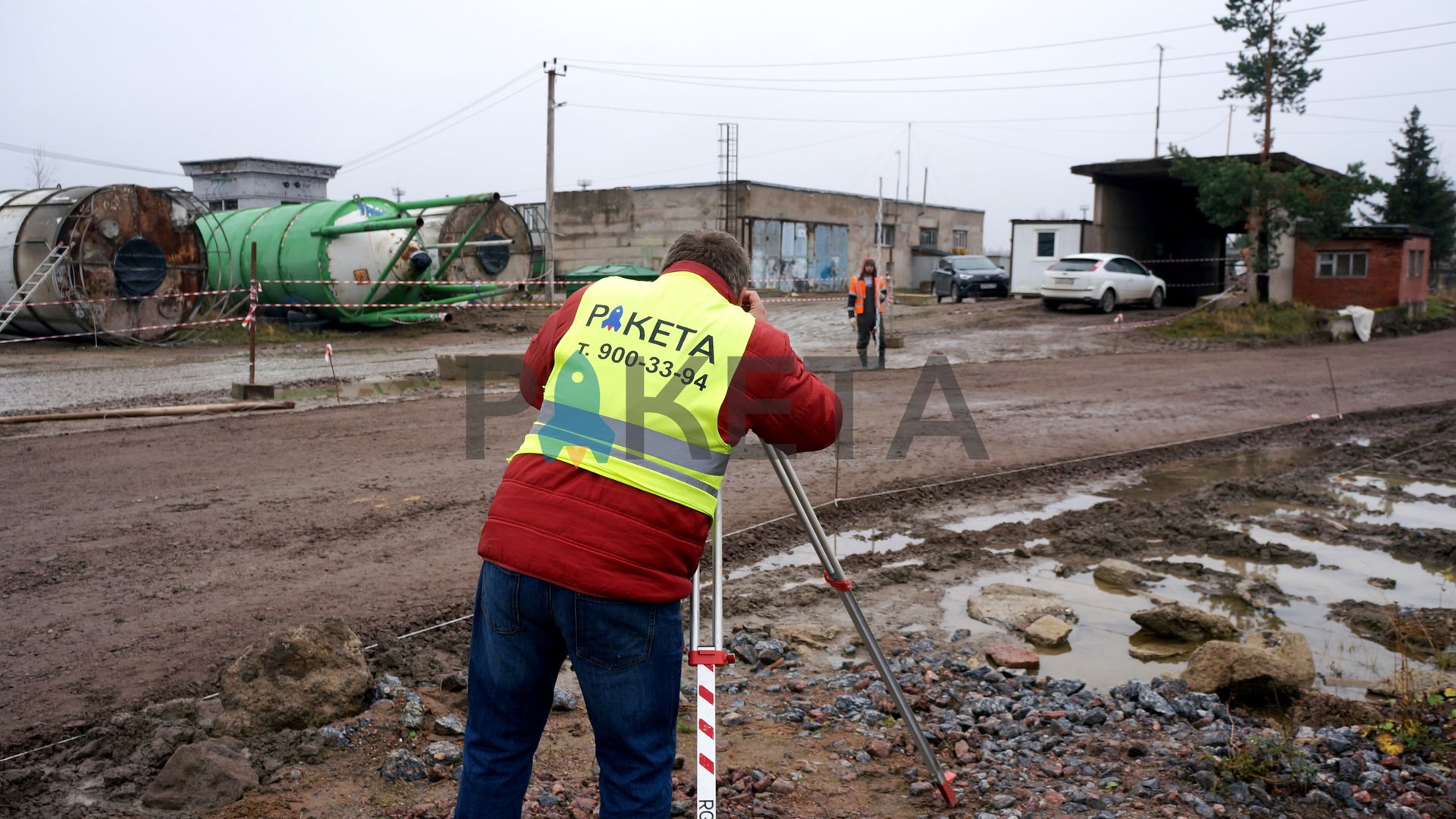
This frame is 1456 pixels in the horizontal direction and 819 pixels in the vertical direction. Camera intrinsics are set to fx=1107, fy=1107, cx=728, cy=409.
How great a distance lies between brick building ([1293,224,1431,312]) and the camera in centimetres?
2900

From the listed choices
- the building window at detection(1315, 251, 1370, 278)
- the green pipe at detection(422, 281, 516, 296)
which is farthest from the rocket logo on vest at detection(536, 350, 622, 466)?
the building window at detection(1315, 251, 1370, 278)

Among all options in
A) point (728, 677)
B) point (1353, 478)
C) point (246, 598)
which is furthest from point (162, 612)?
point (1353, 478)

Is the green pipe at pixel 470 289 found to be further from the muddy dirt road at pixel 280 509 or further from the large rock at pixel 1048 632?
the large rock at pixel 1048 632

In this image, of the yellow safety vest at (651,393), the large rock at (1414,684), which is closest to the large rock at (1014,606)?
the large rock at (1414,684)

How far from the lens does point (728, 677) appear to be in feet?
18.2

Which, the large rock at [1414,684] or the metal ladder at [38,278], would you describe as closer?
the large rock at [1414,684]

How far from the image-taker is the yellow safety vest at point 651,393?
2.95 meters

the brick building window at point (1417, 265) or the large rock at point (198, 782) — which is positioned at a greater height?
the brick building window at point (1417, 265)

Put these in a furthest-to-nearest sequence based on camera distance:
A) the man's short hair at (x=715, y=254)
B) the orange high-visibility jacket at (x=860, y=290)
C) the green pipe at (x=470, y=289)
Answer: the green pipe at (x=470, y=289) → the orange high-visibility jacket at (x=860, y=290) → the man's short hair at (x=715, y=254)

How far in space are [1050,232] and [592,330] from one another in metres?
32.3

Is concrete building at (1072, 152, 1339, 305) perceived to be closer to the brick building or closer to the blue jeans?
the brick building

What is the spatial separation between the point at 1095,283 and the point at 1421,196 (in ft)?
89.0

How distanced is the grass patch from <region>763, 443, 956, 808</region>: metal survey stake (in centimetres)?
2221

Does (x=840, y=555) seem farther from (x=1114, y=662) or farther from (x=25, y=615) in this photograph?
(x=25, y=615)
